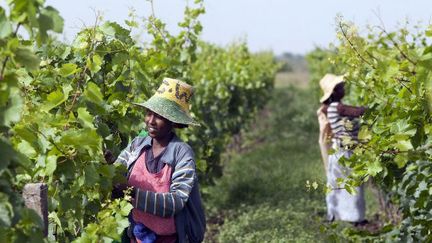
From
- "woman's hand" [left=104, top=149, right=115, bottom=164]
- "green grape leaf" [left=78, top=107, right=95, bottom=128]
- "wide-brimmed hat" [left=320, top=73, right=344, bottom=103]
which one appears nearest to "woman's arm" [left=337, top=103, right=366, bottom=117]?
"wide-brimmed hat" [left=320, top=73, right=344, bottom=103]

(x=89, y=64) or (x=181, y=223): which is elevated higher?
(x=89, y=64)

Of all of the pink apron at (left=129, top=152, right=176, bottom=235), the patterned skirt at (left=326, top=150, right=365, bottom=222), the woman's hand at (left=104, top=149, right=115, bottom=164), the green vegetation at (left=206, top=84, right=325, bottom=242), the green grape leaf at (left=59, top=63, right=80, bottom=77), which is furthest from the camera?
the patterned skirt at (left=326, top=150, right=365, bottom=222)

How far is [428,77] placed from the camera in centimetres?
270

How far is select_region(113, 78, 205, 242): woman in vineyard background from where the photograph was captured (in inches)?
143

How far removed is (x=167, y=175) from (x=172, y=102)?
1.35 ft

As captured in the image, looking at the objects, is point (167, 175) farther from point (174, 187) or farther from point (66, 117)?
point (66, 117)

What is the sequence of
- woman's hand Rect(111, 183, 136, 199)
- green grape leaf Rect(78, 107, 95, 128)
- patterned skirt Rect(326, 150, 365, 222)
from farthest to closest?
patterned skirt Rect(326, 150, 365, 222), woman's hand Rect(111, 183, 136, 199), green grape leaf Rect(78, 107, 95, 128)

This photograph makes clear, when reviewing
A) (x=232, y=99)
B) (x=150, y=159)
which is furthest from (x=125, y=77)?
(x=232, y=99)

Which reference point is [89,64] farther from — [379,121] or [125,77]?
[379,121]

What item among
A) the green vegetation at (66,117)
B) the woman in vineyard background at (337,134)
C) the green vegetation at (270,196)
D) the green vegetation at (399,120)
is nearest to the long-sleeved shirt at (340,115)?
the woman in vineyard background at (337,134)

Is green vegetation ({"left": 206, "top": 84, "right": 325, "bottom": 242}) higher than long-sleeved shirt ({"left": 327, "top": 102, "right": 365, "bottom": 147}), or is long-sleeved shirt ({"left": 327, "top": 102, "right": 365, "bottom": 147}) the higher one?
long-sleeved shirt ({"left": 327, "top": 102, "right": 365, "bottom": 147})

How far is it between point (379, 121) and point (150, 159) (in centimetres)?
126

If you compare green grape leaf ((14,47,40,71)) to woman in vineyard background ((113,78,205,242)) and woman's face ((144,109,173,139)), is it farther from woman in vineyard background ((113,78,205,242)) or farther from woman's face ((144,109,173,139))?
woman's face ((144,109,173,139))

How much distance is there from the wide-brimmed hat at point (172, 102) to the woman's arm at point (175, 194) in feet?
0.64
